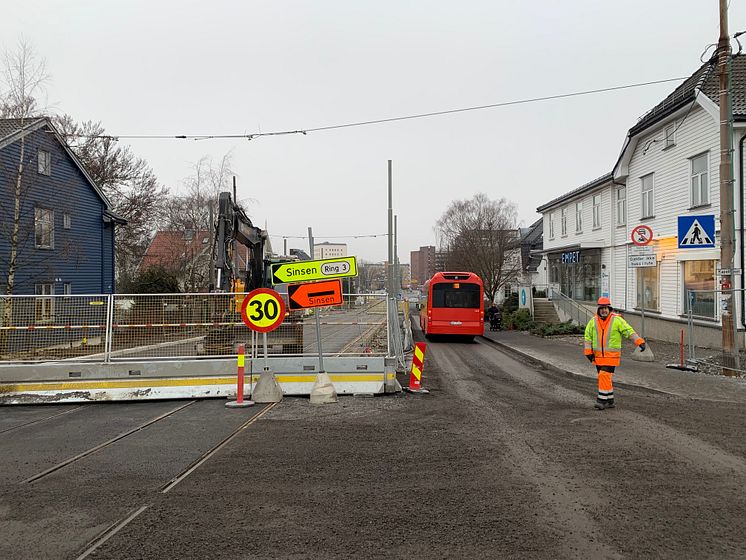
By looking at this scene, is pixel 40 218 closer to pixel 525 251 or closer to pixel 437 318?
pixel 437 318

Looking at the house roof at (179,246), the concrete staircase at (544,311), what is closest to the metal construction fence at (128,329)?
the concrete staircase at (544,311)

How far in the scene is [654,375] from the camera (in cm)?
1282

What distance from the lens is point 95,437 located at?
783 centimetres

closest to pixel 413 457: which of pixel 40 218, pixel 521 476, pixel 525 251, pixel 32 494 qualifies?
pixel 521 476

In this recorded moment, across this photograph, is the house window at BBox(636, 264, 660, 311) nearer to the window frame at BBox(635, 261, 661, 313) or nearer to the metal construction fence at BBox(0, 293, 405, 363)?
the window frame at BBox(635, 261, 661, 313)

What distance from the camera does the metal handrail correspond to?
27.4 m

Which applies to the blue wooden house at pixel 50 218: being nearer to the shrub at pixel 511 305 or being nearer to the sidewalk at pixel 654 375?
the sidewalk at pixel 654 375

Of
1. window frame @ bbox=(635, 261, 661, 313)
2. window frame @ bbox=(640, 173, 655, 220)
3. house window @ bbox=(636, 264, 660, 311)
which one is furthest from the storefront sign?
window frame @ bbox=(640, 173, 655, 220)

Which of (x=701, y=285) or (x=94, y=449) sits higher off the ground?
(x=701, y=285)

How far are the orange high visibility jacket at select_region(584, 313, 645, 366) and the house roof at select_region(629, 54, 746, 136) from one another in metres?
9.88

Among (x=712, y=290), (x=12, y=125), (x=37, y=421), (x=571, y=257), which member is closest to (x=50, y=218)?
(x=12, y=125)

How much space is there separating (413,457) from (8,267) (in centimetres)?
2000

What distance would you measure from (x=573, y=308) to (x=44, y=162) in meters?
24.7

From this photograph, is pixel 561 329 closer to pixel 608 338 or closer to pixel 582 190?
pixel 582 190
